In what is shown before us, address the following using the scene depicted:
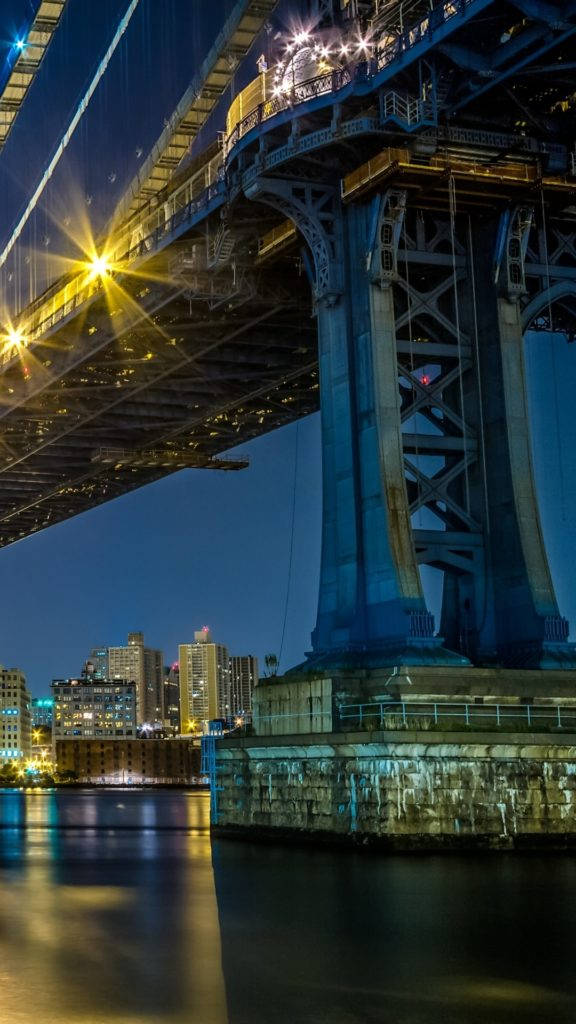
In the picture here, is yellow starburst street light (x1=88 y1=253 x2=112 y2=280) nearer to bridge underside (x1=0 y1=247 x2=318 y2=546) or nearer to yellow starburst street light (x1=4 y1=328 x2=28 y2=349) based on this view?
bridge underside (x1=0 y1=247 x2=318 y2=546)

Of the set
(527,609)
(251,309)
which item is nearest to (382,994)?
(527,609)

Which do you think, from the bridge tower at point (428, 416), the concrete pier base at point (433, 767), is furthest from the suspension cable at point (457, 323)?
the concrete pier base at point (433, 767)

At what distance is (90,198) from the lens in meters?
57.8

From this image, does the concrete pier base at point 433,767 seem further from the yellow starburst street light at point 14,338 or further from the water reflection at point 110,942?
the yellow starburst street light at point 14,338

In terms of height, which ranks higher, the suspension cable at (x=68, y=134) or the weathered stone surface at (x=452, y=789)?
the suspension cable at (x=68, y=134)

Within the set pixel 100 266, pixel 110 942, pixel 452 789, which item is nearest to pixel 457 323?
pixel 452 789

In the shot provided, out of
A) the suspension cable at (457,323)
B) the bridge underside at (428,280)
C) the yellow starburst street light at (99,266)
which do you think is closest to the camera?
the bridge underside at (428,280)

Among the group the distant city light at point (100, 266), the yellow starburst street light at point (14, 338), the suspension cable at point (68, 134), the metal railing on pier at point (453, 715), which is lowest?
the metal railing on pier at point (453, 715)

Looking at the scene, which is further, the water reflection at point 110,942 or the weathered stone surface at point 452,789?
the weathered stone surface at point 452,789

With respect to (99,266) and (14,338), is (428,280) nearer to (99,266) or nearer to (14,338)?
(99,266)

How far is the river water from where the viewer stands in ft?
41.9

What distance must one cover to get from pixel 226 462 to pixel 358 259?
42.9 meters

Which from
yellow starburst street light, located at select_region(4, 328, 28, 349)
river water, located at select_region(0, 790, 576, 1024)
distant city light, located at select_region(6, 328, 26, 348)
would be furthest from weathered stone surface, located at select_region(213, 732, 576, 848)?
distant city light, located at select_region(6, 328, 26, 348)

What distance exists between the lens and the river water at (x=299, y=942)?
1276 centimetres
